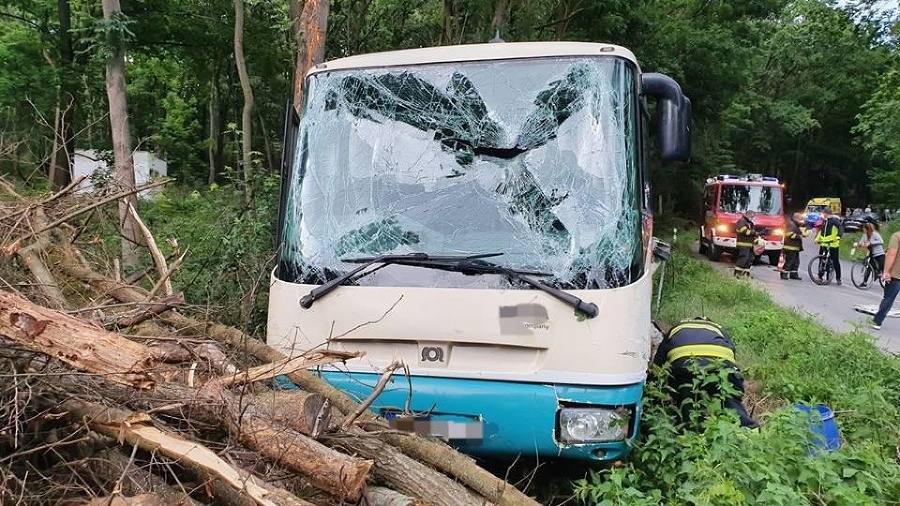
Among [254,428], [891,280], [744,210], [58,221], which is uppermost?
[58,221]

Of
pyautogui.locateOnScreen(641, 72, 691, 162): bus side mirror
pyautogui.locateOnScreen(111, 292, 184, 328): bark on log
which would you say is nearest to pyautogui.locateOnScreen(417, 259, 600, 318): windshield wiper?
pyautogui.locateOnScreen(641, 72, 691, 162): bus side mirror

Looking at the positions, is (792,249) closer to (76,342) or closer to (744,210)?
(744,210)

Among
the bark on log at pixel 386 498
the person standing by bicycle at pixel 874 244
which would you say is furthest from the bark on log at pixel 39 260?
the person standing by bicycle at pixel 874 244

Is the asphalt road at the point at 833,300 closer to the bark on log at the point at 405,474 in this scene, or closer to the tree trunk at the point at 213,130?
the bark on log at the point at 405,474

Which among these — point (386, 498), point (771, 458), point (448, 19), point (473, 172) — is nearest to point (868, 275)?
point (448, 19)

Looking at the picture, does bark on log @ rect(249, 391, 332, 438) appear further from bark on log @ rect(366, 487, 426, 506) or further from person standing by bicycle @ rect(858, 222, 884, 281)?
person standing by bicycle @ rect(858, 222, 884, 281)

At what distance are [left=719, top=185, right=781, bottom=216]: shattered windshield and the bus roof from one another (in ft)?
57.2

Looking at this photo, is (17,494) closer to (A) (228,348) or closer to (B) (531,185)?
(A) (228,348)

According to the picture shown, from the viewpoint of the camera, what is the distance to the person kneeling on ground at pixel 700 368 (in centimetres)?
391

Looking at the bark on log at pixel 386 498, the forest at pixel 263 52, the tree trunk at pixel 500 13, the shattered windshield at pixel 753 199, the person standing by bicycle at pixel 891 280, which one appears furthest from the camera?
the shattered windshield at pixel 753 199

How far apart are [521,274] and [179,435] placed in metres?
1.73

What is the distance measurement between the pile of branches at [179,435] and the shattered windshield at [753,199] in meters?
18.9

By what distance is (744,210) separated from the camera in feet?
65.1

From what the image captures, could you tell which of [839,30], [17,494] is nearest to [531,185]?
[17,494]
